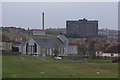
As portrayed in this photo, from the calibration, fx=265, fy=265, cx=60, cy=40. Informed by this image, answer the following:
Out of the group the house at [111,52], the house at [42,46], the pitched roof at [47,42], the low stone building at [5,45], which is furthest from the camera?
the low stone building at [5,45]

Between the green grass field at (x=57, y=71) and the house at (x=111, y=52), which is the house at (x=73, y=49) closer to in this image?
the house at (x=111, y=52)

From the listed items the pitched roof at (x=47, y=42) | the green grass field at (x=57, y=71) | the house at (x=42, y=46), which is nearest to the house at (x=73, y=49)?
the house at (x=42, y=46)

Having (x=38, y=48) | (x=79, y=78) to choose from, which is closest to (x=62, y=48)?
(x=38, y=48)

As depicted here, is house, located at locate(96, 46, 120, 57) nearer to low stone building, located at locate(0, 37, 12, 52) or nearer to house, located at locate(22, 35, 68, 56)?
house, located at locate(22, 35, 68, 56)

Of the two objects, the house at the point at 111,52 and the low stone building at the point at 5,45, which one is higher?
the low stone building at the point at 5,45

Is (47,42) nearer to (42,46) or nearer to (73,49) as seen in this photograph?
(42,46)

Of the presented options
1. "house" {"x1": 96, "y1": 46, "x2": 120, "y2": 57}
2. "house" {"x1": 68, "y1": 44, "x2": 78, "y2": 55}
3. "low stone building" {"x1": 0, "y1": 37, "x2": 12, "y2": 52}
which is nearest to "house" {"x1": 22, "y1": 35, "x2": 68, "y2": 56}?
"low stone building" {"x1": 0, "y1": 37, "x2": 12, "y2": 52}

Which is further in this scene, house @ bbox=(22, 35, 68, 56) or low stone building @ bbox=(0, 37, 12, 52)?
low stone building @ bbox=(0, 37, 12, 52)

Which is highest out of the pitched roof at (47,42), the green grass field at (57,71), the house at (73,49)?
the pitched roof at (47,42)

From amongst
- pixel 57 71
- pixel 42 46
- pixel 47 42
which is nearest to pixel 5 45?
pixel 42 46

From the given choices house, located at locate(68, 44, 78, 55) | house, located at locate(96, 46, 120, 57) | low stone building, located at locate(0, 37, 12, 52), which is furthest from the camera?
house, located at locate(68, 44, 78, 55)

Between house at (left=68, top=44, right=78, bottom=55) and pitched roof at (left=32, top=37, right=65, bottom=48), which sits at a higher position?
pitched roof at (left=32, top=37, right=65, bottom=48)

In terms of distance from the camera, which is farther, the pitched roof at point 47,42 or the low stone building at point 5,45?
the low stone building at point 5,45

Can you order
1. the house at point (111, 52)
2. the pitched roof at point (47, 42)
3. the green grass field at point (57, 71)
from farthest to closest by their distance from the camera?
the pitched roof at point (47, 42)
the house at point (111, 52)
the green grass field at point (57, 71)
